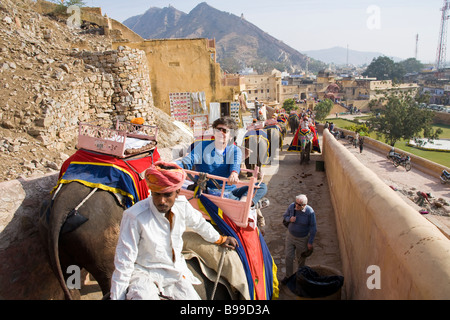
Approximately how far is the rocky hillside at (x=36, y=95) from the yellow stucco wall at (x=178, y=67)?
5954mm

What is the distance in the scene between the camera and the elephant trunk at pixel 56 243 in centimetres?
309

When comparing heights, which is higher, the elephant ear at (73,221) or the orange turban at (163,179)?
the orange turban at (163,179)

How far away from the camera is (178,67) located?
1572 centimetres

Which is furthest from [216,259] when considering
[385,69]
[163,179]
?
[385,69]

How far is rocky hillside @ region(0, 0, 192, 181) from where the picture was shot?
17.2 ft

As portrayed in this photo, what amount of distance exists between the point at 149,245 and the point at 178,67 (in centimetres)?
1430

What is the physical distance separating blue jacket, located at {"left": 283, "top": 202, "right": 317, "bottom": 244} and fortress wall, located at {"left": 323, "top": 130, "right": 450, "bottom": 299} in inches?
18.8

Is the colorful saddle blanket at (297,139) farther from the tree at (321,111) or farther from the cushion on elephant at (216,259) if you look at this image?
the tree at (321,111)

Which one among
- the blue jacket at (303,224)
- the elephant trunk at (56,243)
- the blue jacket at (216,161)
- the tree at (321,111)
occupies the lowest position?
the tree at (321,111)

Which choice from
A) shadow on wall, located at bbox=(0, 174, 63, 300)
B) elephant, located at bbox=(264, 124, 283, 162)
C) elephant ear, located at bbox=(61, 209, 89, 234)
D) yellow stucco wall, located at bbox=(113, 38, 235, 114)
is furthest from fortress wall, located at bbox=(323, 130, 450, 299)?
yellow stucco wall, located at bbox=(113, 38, 235, 114)

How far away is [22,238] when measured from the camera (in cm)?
361

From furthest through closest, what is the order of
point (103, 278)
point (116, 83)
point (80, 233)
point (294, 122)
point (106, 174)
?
point (294, 122) → point (116, 83) → point (106, 174) → point (103, 278) → point (80, 233)

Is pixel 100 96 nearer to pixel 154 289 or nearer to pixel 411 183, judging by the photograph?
pixel 154 289

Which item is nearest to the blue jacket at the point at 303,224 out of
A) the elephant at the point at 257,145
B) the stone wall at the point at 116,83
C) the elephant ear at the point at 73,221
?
the elephant ear at the point at 73,221
